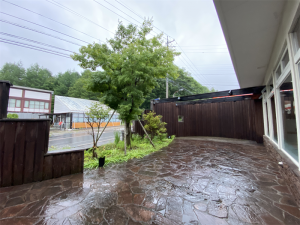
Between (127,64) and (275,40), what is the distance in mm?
3558

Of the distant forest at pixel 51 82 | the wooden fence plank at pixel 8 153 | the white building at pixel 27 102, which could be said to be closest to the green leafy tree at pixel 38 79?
the distant forest at pixel 51 82

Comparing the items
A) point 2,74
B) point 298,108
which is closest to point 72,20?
point 298,108

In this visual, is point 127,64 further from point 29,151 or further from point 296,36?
point 296,36

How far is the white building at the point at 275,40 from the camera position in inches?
68.8

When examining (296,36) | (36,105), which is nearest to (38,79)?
(36,105)

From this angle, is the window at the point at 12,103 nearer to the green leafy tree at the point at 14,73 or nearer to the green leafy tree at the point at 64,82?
the green leafy tree at the point at 64,82

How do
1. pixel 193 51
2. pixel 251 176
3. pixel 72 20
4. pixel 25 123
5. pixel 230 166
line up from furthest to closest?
pixel 193 51 → pixel 72 20 → pixel 230 166 → pixel 251 176 → pixel 25 123

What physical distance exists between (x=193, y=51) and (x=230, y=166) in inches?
520

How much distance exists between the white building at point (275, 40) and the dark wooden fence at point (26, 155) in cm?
365

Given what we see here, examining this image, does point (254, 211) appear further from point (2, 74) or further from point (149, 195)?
point (2, 74)

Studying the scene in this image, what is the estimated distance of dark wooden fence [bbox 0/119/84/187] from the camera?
2213 millimetres

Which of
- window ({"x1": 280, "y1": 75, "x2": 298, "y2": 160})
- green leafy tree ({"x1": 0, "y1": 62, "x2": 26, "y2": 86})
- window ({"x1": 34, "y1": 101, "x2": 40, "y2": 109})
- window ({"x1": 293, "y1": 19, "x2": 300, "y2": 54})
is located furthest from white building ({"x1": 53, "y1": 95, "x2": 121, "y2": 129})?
window ({"x1": 293, "y1": 19, "x2": 300, "y2": 54})

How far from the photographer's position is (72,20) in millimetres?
8156

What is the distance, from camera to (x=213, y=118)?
811 centimetres
